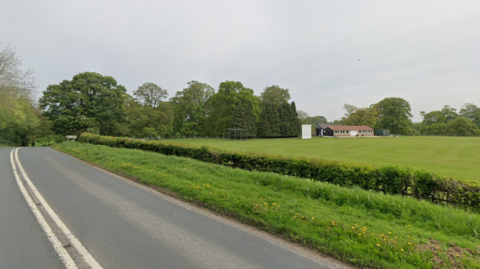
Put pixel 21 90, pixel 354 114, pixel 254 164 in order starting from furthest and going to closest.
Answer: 1. pixel 354 114
2. pixel 21 90
3. pixel 254 164

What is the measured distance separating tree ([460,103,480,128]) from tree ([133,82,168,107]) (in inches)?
4876

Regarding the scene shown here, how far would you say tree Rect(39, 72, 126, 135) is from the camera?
1398 inches

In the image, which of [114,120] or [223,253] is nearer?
[223,253]

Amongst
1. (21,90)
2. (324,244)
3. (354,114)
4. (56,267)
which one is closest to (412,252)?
(324,244)

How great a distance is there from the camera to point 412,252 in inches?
121

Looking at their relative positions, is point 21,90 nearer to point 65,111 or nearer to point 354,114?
point 65,111

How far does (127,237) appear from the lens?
12.4 ft

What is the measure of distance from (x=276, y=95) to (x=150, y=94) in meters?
40.0

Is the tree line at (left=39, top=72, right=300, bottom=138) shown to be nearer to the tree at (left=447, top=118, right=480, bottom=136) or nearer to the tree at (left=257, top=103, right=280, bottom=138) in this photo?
the tree at (left=257, top=103, right=280, bottom=138)

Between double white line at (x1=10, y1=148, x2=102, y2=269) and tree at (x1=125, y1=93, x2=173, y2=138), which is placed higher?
tree at (x1=125, y1=93, x2=173, y2=138)

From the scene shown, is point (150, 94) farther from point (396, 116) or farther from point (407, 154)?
point (396, 116)

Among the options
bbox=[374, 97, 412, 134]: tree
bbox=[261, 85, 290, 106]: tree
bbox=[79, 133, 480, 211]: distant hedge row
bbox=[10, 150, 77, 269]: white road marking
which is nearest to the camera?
bbox=[10, 150, 77, 269]: white road marking

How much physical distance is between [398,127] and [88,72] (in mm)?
100596

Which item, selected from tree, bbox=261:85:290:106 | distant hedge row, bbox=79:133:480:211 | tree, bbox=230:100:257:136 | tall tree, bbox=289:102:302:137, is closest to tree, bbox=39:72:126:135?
tree, bbox=230:100:257:136
